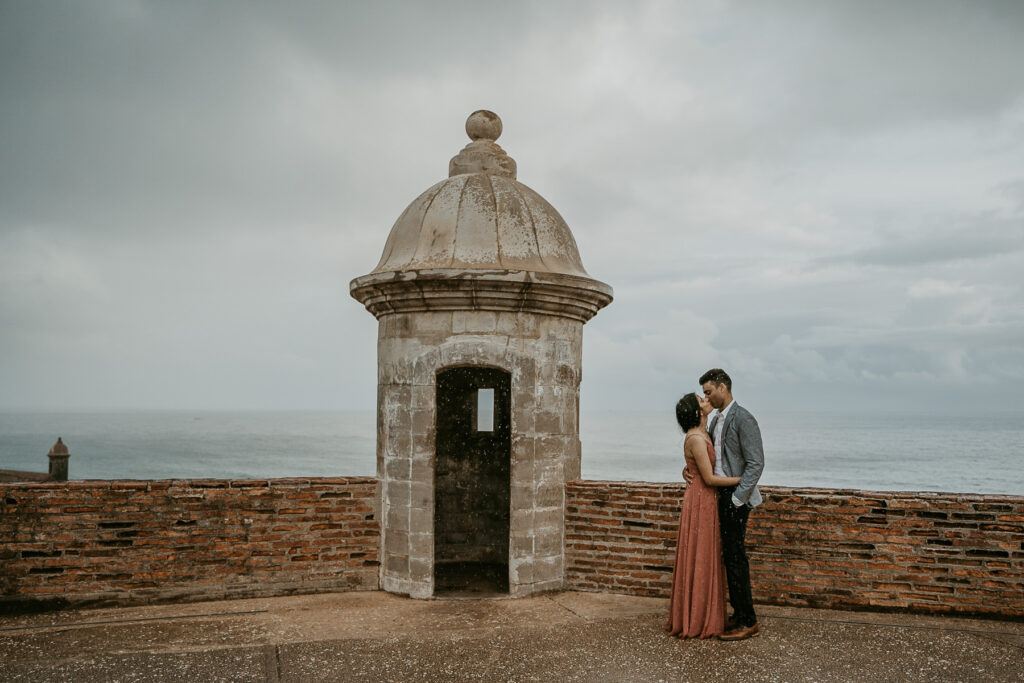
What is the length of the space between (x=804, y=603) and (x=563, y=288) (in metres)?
2.77

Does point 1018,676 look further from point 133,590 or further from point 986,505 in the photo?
point 133,590

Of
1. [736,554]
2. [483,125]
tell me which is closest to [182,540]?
[736,554]

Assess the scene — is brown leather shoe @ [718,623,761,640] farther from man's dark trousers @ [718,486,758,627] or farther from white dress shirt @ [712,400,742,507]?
white dress shirt @ [712,400,742,507]

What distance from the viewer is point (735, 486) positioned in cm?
492

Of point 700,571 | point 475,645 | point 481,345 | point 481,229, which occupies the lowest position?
point 475,645

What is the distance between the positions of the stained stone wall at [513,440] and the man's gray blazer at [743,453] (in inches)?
61.2

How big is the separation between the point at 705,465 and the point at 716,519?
1.15ft

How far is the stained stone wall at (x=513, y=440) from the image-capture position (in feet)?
19.6

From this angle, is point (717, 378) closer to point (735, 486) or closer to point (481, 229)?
point (735, 486)

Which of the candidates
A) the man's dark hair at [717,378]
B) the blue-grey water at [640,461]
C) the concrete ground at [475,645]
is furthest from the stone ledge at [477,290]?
the blue-grey water at [640,461]

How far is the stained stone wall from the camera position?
19.6 feet

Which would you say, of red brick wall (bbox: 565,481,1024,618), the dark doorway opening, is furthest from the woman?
the dark doorway opening

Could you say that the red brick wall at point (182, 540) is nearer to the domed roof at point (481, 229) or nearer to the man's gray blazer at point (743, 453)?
the domed roof at point (481, 229)

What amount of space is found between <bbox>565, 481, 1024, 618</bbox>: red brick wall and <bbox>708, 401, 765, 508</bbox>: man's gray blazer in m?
0.90
